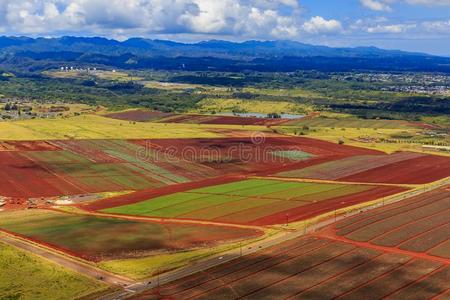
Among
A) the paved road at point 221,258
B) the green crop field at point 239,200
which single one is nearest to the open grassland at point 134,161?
the green crop field at point 239,200

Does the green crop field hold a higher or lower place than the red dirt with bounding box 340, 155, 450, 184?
lower

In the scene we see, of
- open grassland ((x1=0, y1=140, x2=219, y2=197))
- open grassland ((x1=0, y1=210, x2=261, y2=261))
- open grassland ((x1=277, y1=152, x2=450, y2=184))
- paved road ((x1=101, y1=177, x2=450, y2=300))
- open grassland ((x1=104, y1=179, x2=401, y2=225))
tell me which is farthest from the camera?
open grassland ((x1=277, y1=152, x2=450, y2=184))

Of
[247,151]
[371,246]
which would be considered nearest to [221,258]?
[371,246]

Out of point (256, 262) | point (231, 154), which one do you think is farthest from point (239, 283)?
point (231, 154)

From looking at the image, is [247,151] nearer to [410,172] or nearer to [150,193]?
[410,172]

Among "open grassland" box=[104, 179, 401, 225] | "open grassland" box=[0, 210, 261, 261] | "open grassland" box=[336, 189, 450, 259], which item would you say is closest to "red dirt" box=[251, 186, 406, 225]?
"open grassland" box=[104, 179, 401, 225]

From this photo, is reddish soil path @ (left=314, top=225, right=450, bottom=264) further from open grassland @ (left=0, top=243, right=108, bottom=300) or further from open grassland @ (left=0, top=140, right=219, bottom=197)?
open grassland @ (left=0, top=140, right=219, bottom=197)

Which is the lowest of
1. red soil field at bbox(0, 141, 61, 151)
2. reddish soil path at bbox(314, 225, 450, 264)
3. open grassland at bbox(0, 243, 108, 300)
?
open grassland at bbox(0, 243, 108, 300)
